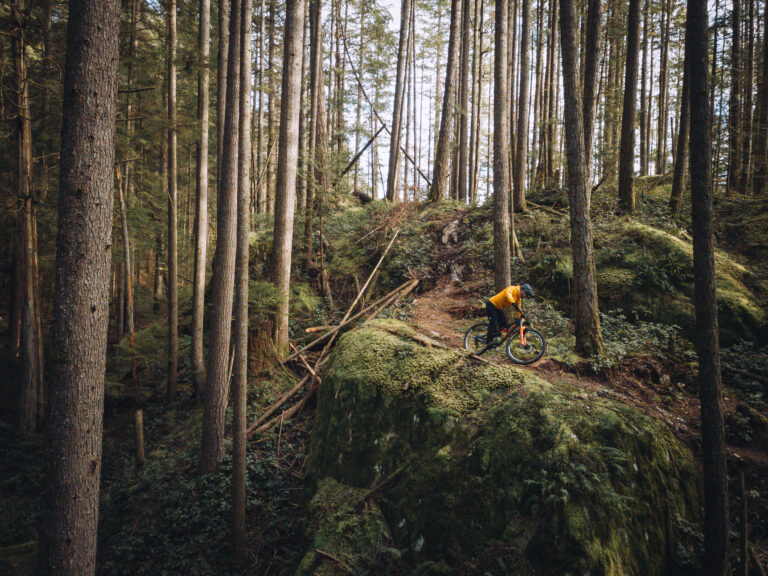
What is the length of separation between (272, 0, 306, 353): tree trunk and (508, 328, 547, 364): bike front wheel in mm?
5764

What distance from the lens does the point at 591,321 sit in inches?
233

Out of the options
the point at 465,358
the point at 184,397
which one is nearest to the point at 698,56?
the point at 465,358

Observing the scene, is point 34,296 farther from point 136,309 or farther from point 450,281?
point 450,281

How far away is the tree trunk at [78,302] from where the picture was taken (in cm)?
324

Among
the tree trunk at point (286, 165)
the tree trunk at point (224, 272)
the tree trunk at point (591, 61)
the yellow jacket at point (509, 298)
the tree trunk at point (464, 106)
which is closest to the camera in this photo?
the yellow jacket at point (509, 298)

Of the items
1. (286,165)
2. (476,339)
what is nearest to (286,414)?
(476,339)

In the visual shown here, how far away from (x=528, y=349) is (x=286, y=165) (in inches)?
290

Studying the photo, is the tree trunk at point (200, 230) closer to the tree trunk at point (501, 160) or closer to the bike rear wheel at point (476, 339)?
the bike rear wheel at point (476, 339)

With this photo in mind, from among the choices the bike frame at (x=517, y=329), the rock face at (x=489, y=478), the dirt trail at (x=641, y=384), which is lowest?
the rock face at (x=489, y=478)

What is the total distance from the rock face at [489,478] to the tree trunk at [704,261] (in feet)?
1.89

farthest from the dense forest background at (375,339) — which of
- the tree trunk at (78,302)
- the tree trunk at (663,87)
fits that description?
the tree trunk at (663,87)

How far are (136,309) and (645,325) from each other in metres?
19.6

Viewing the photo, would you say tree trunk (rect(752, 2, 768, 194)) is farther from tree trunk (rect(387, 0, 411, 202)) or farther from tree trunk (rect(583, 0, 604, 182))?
tree trunk (rect(387, 0, 411, 202))

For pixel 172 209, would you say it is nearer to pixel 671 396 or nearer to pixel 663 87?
pixel 671 396
